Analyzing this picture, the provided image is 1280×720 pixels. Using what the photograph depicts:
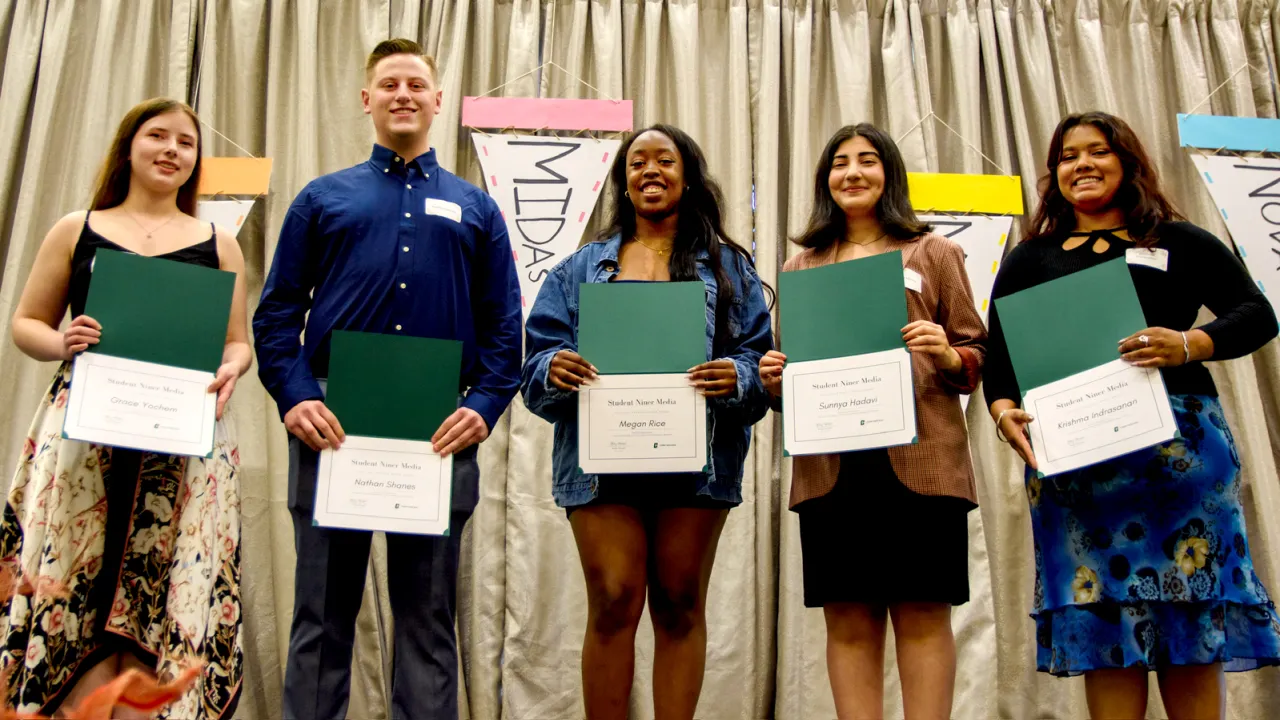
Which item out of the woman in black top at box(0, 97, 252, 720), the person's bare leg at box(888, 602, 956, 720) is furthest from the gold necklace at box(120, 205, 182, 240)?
the person's bare leg at box(888, 602, 956, 720)

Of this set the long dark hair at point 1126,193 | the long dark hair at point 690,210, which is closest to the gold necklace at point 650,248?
the long dark hair at point 690,210

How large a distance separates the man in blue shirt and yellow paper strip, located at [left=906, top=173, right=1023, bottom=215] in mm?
1607

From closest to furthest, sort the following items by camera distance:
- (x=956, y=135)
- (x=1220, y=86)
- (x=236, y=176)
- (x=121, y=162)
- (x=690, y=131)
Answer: (x=121, y=162) < (x=236, y=176) < (x=690, y=131) < (x=956, y=135) < (x=1220, y=86)

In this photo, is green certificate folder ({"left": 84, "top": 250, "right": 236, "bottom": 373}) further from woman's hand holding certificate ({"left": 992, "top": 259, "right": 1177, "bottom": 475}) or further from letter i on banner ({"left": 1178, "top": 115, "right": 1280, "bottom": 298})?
letter i on banner ({"left": 1178, "top": 115, "right": 1280, "bottom": 298})

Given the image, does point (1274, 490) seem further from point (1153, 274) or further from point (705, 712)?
point (705, 712)

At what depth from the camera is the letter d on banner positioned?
312cm

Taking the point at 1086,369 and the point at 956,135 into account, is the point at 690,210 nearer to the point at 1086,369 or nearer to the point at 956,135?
the point at 1086,369

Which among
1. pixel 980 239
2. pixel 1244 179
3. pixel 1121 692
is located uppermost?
pixel 1244 179

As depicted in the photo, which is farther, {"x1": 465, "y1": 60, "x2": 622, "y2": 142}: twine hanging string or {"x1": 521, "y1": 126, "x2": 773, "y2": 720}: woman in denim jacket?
{"x1": 465, "y1": 60, "x2": 622, "y2": 142}: twine hanging string

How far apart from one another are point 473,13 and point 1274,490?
296cm

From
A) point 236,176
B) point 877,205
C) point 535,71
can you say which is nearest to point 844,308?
point 877,205

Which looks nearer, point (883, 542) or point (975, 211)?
point (883, 542)

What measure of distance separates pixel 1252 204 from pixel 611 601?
2676 millimetres

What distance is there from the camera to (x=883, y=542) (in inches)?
72.3
